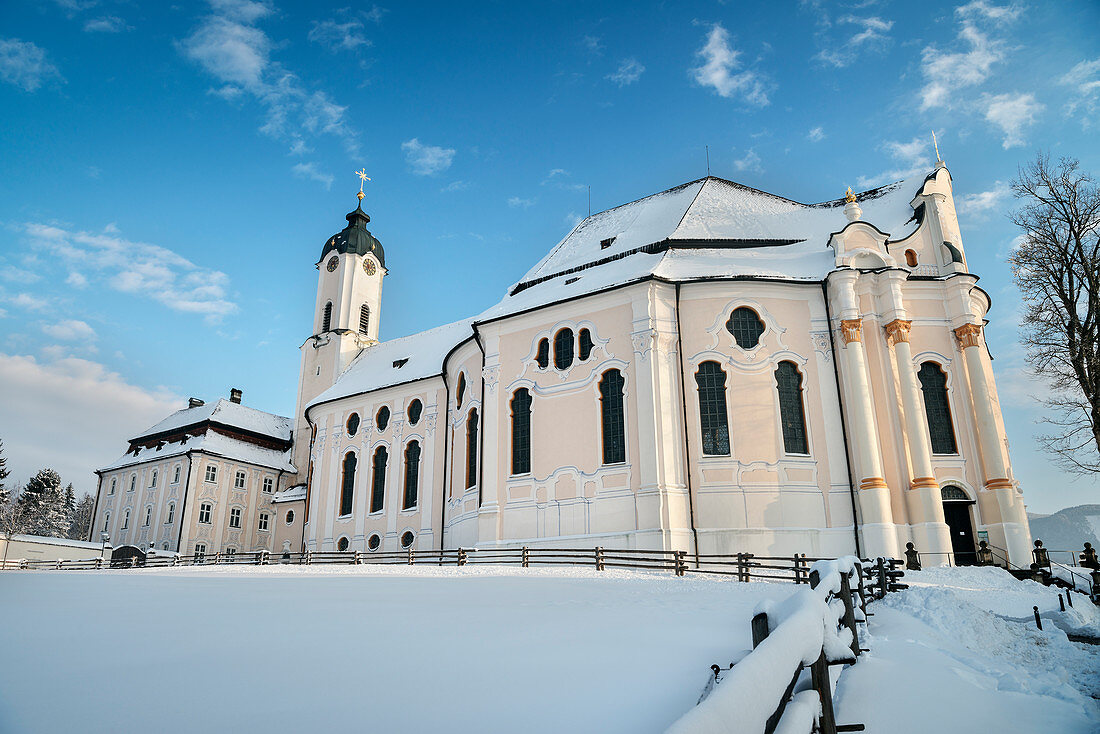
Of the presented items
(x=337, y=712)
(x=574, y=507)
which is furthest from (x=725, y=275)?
(x=337, y=712)

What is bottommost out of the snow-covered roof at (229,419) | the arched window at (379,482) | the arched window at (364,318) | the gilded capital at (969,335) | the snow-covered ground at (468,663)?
the snow-covered ground at (468,663)

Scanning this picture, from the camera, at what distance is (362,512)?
37.4 metres

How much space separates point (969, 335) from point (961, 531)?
6.84m

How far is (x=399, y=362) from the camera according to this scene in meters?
42.4

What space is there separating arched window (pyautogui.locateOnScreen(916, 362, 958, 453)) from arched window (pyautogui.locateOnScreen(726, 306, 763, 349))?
233 inches

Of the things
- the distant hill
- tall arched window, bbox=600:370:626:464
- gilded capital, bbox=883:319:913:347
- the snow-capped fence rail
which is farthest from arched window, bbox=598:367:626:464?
the distant hill

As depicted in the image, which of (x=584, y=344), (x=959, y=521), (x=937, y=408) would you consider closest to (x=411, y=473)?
(x=584, y=344)

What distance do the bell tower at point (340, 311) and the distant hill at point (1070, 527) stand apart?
3322 inches

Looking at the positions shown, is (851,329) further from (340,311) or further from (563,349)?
(340,311)

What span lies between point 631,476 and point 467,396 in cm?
973

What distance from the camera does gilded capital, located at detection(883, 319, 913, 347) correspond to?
80.6ft

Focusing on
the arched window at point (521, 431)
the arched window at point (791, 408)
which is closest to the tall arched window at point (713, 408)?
the arched window at point (791, 408)

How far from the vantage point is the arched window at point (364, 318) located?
51.0 metres

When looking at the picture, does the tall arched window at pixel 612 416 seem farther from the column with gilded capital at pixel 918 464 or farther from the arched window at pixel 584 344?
the column with gilded capital at pixel 918 464
